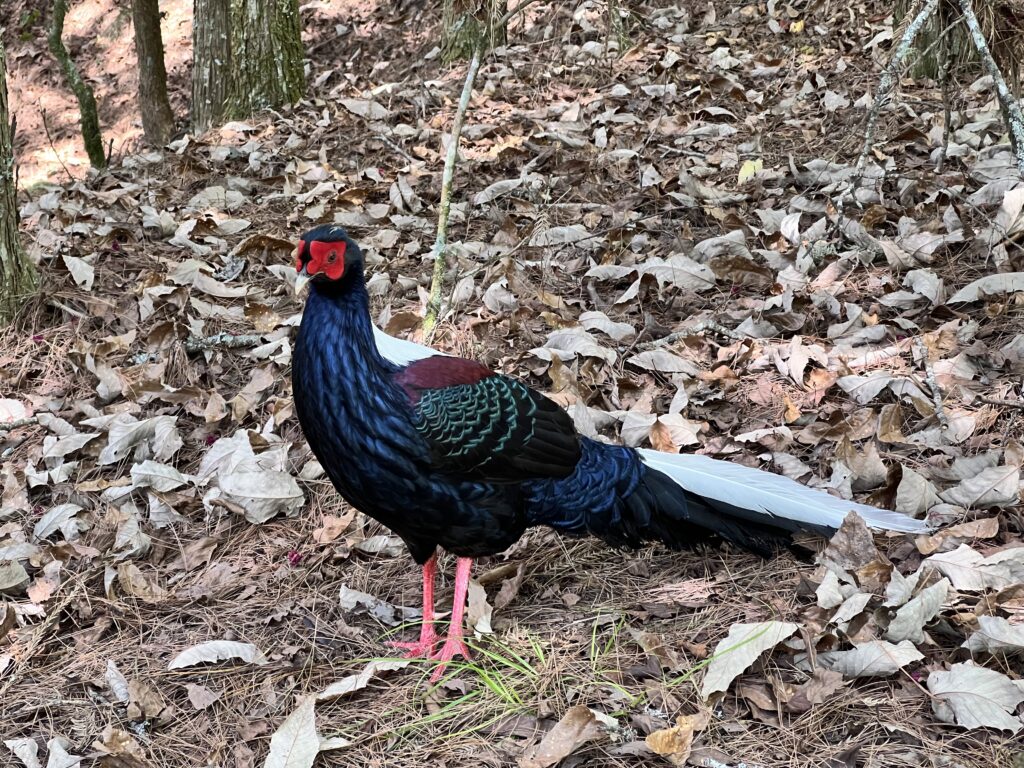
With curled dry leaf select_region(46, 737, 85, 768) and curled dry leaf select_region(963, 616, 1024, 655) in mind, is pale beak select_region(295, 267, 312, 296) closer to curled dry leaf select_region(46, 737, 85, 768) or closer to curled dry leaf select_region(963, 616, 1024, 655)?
curled dry leaf select_region(46, 737, 85, 768)

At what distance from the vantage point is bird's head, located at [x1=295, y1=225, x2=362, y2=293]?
278 centimetres

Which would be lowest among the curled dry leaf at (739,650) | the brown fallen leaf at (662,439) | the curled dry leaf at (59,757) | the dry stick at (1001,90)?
the curled dry leaf at (59,757)

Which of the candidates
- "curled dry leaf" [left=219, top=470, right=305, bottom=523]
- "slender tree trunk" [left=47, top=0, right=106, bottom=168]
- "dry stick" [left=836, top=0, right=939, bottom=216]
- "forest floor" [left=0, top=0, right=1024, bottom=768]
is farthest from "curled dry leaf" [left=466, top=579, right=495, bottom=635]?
"slender tree trunk" [left=47, top=0, right=106, bottom=168]

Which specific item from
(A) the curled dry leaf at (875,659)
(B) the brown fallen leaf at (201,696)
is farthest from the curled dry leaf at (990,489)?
(B) the brown fallen leaf at (201,696)

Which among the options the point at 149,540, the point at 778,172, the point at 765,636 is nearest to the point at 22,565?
the point at 149,540

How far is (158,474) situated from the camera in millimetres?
3645

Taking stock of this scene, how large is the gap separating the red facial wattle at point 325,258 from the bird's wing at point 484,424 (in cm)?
38

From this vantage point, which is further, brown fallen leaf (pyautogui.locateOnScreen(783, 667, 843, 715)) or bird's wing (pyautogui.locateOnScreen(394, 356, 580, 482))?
bird's wing (pyautogui.locateOnScreen(394, 356, 580, 482))

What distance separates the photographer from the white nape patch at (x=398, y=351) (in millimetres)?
2996

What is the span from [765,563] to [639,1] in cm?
615

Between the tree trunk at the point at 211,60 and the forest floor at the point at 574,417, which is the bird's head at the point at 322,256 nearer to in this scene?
the forest floor at the point at 574,417

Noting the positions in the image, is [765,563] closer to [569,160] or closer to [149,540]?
[149,540]

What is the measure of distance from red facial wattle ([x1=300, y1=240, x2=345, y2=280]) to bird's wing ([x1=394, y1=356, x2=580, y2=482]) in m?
0.38

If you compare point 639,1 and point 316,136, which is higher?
point 639,1
